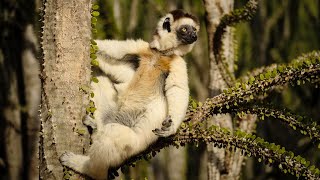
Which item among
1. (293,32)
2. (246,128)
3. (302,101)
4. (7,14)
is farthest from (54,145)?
(293,32)

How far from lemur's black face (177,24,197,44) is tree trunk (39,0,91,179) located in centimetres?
154

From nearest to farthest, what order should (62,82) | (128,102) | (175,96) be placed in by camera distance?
(62,82) < (175,96) < (128,102)

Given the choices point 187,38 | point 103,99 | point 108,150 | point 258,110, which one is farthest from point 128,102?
point 258,110

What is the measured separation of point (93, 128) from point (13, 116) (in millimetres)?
3475

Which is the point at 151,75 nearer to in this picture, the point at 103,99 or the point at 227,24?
the point at 103,99

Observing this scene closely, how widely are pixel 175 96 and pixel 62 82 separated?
102 centimetres

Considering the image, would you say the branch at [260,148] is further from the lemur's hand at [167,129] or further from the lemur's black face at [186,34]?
the lemur's black face at [186,34]

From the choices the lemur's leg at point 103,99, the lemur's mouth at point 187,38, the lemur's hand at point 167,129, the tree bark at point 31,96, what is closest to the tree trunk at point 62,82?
the lemur's leg at point 103,99

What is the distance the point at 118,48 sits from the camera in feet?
14.0

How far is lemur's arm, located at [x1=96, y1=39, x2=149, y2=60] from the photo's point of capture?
4.20 metres

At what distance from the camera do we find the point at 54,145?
3.16 metres

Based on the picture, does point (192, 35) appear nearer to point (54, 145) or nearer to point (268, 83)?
point (268, 83)

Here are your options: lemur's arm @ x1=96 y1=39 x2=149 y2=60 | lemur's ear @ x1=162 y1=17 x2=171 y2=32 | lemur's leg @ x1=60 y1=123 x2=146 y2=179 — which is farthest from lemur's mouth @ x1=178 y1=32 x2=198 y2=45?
lemur's leg @ x1=60 y1=123 x2=146 y2=179

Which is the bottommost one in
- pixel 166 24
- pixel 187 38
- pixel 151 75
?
pixel 151 75
